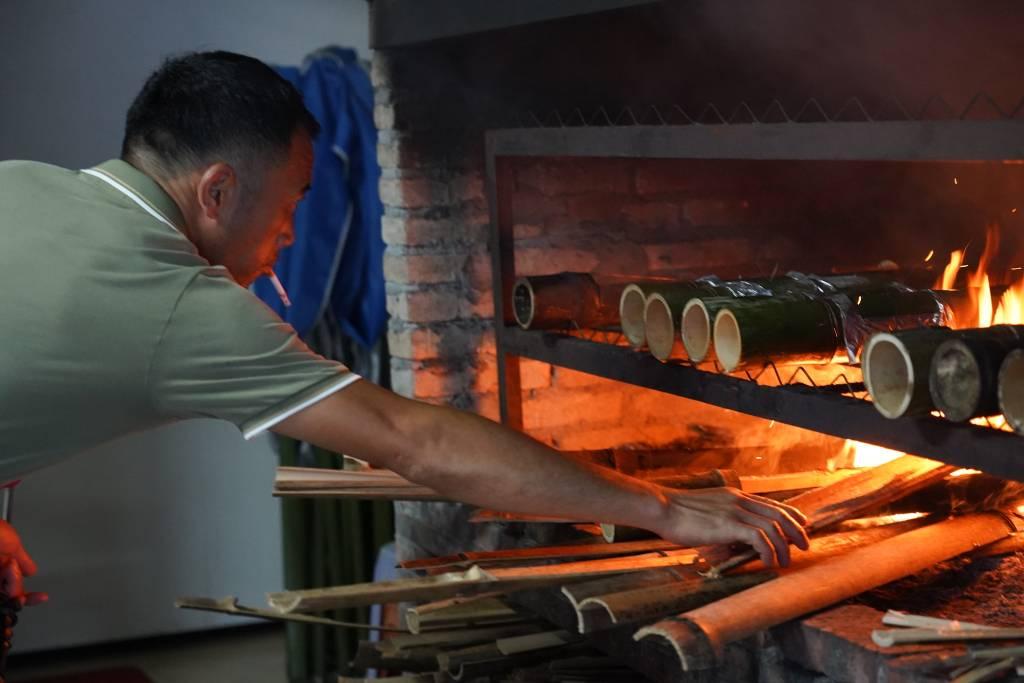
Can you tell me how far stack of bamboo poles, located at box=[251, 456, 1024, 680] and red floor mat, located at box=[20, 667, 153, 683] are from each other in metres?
2.68

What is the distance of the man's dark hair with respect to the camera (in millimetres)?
2188

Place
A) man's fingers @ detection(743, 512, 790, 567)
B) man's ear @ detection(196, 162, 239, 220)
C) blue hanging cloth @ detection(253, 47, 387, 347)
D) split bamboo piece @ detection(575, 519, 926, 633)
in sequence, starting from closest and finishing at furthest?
1. split bamboo piece @ detection(575, 519, 926, 633)
2. man's fingers @ detection(743, 512, 790, 567)
3. man's ear @ detection(196, 162, 239, 220)
4. blue hanging cloth @ detection(253, 47, 387, 347)

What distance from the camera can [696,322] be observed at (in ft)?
7.66

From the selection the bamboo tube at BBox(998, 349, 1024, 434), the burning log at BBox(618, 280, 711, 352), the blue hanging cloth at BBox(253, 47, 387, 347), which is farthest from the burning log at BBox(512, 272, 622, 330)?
the blue hanging cloth at BBox(253, 47, 387, 347)

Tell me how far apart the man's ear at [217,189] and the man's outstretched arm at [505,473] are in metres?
0.48

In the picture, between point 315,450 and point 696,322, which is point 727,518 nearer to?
point 696,322

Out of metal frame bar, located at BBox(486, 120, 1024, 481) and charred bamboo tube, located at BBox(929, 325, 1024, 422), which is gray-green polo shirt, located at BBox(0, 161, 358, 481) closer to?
metal frame bar, located at BBox(486, 120, 1024, 481)

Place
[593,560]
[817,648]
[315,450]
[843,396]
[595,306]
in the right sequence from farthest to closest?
1. [315,450]
2. [595,306]
3. [593,560]
4. [843,396]
5. [817,648]

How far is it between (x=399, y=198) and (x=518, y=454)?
1.50 m

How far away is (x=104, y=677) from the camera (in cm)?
495

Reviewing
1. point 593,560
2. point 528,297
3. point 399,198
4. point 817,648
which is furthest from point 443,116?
point 817,648

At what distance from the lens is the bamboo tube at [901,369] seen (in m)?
1.85

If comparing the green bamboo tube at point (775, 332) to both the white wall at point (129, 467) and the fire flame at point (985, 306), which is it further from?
the white wall at point (129, 467)

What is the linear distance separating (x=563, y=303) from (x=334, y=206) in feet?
6.05
